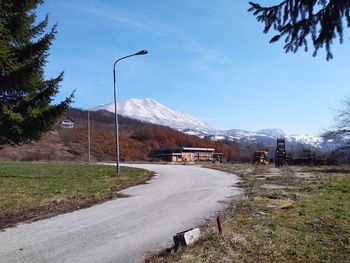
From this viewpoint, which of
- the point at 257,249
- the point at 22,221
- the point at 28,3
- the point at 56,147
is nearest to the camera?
the point at 257,249

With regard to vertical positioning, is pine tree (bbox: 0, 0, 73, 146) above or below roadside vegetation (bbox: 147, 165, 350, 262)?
above

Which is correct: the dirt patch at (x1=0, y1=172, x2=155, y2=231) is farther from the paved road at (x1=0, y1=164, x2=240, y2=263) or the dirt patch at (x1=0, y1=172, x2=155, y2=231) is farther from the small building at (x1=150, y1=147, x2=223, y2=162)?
the small building at (x1=150, y1=147, x2=223, y2=162)

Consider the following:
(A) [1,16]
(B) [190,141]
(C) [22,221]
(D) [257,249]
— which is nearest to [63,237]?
(C) [22,221]

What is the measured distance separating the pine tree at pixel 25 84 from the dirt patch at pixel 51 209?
6604 millimetres

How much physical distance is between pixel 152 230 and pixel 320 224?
391 centimetres

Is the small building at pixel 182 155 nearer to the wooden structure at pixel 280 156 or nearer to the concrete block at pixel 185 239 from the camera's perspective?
the wooden structure at pixel 280 156

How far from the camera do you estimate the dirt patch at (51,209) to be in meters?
12.7

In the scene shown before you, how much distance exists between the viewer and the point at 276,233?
29.6ft

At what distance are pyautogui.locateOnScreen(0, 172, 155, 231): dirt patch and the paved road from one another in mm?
515

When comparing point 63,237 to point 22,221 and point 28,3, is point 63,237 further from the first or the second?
point 28,3

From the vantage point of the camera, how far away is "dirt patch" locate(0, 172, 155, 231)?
12.7 meters

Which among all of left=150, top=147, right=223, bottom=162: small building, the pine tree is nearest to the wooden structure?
left=150, top=147, right=223, bottom=162: small building

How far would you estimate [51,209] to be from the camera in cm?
1474

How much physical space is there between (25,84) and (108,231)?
15.2 m
